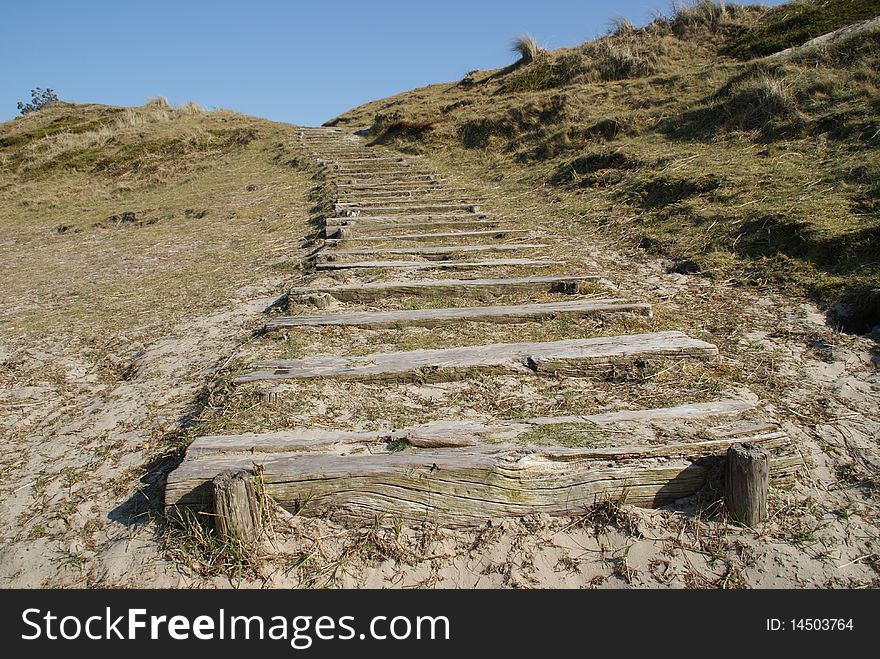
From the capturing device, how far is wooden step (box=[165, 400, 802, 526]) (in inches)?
102

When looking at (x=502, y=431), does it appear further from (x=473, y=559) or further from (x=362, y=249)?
(x=362, y=249)

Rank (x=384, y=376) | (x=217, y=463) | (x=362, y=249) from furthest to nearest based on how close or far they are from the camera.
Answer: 1. (x=362, y=249)
2. (x=384, y=376)
3. (x=217, y=463)

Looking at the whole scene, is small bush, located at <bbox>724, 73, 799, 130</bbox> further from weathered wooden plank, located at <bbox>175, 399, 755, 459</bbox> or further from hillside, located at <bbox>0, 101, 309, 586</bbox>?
weathered wooden plank, located at <bbox>175, 399, 755, 459</bbox>

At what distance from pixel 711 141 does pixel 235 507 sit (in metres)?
8.16

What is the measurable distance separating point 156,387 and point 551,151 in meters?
8.16

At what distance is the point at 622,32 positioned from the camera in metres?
16.0

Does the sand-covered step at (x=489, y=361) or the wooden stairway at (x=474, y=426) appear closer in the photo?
the wooden stairway at (x=474, y=426)

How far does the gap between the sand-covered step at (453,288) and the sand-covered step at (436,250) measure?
1.06m

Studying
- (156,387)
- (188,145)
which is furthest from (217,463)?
(188,145)

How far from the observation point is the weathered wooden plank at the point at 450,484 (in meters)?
2.59

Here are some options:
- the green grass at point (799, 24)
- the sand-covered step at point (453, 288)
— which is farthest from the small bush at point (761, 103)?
the sand-covered step at point (453, 288)

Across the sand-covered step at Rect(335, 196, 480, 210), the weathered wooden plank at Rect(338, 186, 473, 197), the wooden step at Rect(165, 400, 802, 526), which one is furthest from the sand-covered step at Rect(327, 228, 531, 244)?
the wooden step at Rect(165, 400, 802, 526)

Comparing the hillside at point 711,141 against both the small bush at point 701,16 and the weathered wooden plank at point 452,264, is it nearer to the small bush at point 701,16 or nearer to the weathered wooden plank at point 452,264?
the small bush at point 701,16

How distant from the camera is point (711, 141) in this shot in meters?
8.26
